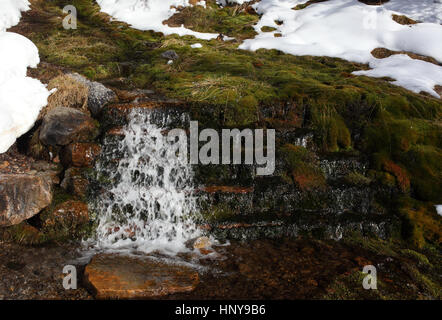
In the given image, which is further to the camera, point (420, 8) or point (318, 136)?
point (420, 8)

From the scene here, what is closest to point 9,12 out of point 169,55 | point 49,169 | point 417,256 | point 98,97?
point 169,55

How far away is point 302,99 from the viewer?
268 inches

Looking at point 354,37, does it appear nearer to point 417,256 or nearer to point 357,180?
point 357,180

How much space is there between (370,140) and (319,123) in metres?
1.18

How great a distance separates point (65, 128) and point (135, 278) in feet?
11.9

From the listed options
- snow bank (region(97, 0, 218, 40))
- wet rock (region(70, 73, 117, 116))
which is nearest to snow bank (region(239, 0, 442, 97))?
A: snow bank (region(97, 0, 218, 40))

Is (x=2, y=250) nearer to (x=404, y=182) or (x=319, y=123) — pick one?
(x=319, y=123)

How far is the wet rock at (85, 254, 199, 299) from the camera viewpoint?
12.7ft

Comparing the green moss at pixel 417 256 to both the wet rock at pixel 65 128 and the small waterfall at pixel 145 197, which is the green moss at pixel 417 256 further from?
the wet rock at pixel 65 128

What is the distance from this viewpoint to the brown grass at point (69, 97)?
6793 millimetres

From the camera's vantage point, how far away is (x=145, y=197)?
593 centimetres

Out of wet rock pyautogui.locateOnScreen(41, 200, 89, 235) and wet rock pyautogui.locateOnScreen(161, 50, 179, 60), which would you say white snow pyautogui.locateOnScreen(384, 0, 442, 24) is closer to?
wet rock pyautogui.locateOnScreen(161, 50, 179, 60)

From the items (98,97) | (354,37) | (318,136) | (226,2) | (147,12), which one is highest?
(226,2)
